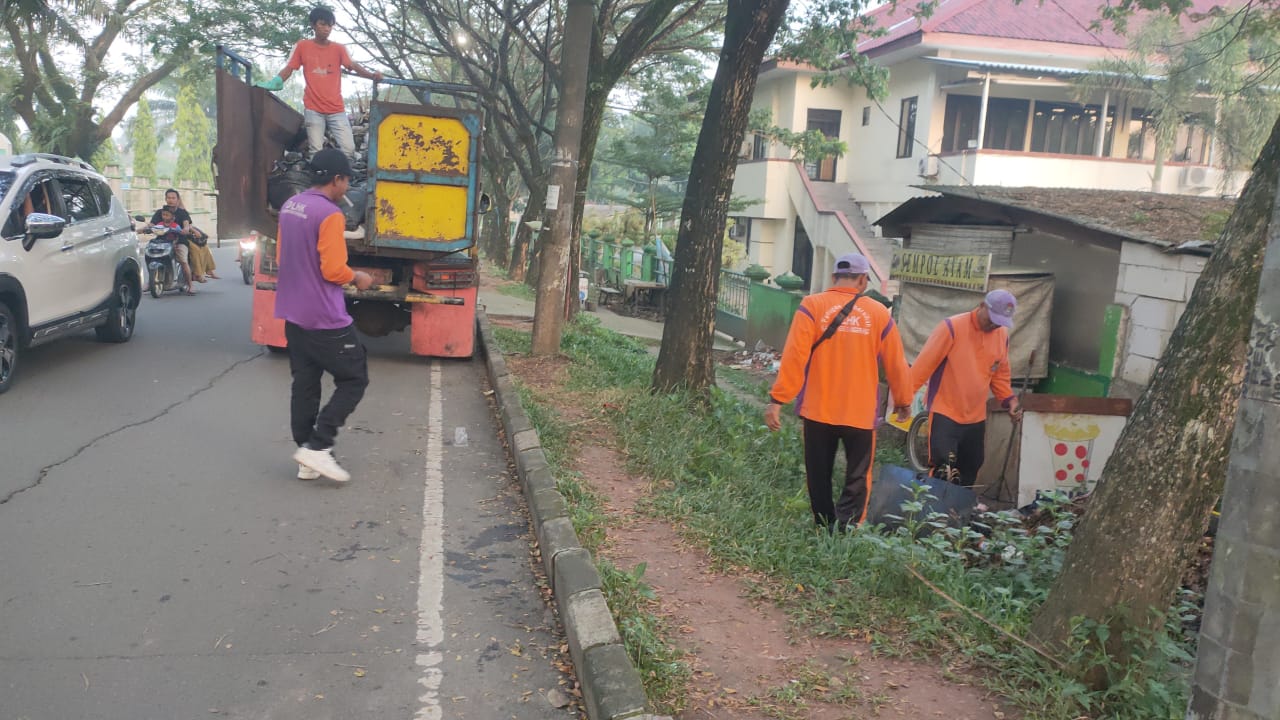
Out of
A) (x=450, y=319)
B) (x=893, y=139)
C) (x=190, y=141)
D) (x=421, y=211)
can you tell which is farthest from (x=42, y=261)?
(x=190, y=141)

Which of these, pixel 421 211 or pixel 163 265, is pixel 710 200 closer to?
pixel 421 211

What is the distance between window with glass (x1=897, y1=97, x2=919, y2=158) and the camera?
78.5 ft

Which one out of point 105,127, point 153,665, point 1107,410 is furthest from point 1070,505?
point 105,127

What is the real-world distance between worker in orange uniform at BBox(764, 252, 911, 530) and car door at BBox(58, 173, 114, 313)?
275 inches

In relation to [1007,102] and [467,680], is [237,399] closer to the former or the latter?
[467,680]

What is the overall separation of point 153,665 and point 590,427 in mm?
4527

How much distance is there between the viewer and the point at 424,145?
10.1 metres

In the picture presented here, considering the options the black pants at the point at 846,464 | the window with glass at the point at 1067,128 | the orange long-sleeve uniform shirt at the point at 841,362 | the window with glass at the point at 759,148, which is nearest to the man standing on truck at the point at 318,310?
the orange long-sleeve uniform shirt at the point at 841,362

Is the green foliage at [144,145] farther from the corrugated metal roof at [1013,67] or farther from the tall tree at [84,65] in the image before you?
the corrugated metal roof at [1013,67]

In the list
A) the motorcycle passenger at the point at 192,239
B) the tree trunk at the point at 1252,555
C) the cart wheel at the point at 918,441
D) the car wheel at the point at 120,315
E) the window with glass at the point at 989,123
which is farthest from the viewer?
the window with glass at the point at 989,123

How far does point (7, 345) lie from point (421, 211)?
148 inches

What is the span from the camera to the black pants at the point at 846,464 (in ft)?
18.7

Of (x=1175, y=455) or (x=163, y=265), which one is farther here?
(x=163, y=265)

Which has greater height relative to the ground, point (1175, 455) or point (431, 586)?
point (1175, 455)
